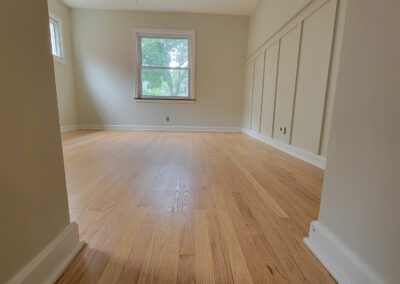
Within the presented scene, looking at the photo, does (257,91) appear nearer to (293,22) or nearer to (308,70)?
(293,22)

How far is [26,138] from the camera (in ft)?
1.96

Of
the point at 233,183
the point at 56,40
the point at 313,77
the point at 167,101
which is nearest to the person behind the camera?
the point at 233,183

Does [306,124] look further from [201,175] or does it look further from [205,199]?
[205,199]

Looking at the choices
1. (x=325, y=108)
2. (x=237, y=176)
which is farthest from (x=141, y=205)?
(x=325, y=108)

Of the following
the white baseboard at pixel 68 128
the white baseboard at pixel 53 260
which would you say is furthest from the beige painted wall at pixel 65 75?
the white baseboard at pixel 53 260

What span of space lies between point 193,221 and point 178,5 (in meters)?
4.51

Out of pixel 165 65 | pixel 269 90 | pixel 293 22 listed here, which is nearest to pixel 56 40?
pixel 165 65

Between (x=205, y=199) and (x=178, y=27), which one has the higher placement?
(x=178, y=27)

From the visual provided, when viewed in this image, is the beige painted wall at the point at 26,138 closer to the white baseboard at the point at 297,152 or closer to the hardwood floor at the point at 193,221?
the hardwood floor at the point at 193,221

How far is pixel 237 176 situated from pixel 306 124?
3.70ft

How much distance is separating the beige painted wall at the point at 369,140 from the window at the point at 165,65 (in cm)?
434

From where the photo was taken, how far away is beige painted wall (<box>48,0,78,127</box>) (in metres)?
4.15

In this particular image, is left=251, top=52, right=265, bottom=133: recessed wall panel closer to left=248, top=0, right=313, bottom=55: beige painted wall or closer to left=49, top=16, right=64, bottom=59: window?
left=248, top=0, right=313, bottom=55: beige painted wall

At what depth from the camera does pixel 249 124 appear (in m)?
4.50
